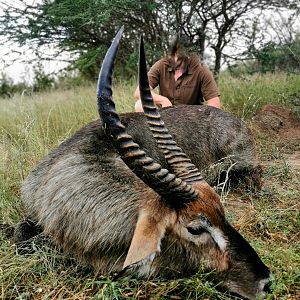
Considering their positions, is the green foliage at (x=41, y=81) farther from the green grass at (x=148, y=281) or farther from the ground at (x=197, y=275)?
the ground at (x=197, y=275)

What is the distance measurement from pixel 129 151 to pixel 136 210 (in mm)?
440

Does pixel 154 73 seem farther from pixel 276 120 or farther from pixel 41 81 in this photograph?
pixel 41 81

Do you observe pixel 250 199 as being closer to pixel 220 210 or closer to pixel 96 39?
pixel 220 210

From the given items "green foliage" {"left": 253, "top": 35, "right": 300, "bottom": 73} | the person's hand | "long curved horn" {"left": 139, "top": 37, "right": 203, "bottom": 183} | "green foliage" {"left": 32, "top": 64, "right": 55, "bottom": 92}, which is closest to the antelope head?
"long curved horn" {"left": 139, "top": 37, "right": 203, "bottom": 183}

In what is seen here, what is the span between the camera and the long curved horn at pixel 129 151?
2.80 metres

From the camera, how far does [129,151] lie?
9.20 ft

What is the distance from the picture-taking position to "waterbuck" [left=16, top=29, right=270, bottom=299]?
9.22 ft

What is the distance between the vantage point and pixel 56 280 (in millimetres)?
3172

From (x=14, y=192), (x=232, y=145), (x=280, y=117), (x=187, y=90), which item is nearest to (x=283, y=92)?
(x=280, y=117)

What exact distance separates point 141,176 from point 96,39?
385 inches

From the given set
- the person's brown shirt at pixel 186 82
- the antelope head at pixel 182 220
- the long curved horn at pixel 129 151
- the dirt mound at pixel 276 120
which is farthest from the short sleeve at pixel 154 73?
the long curved horn at pixel 129 151

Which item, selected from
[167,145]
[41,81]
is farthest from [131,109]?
[41,81]

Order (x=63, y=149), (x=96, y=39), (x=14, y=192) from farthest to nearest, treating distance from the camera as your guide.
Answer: (x=96, y=39) < (x=14, y=192) < (x=63, y=149)

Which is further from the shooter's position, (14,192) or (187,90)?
(187,90)
